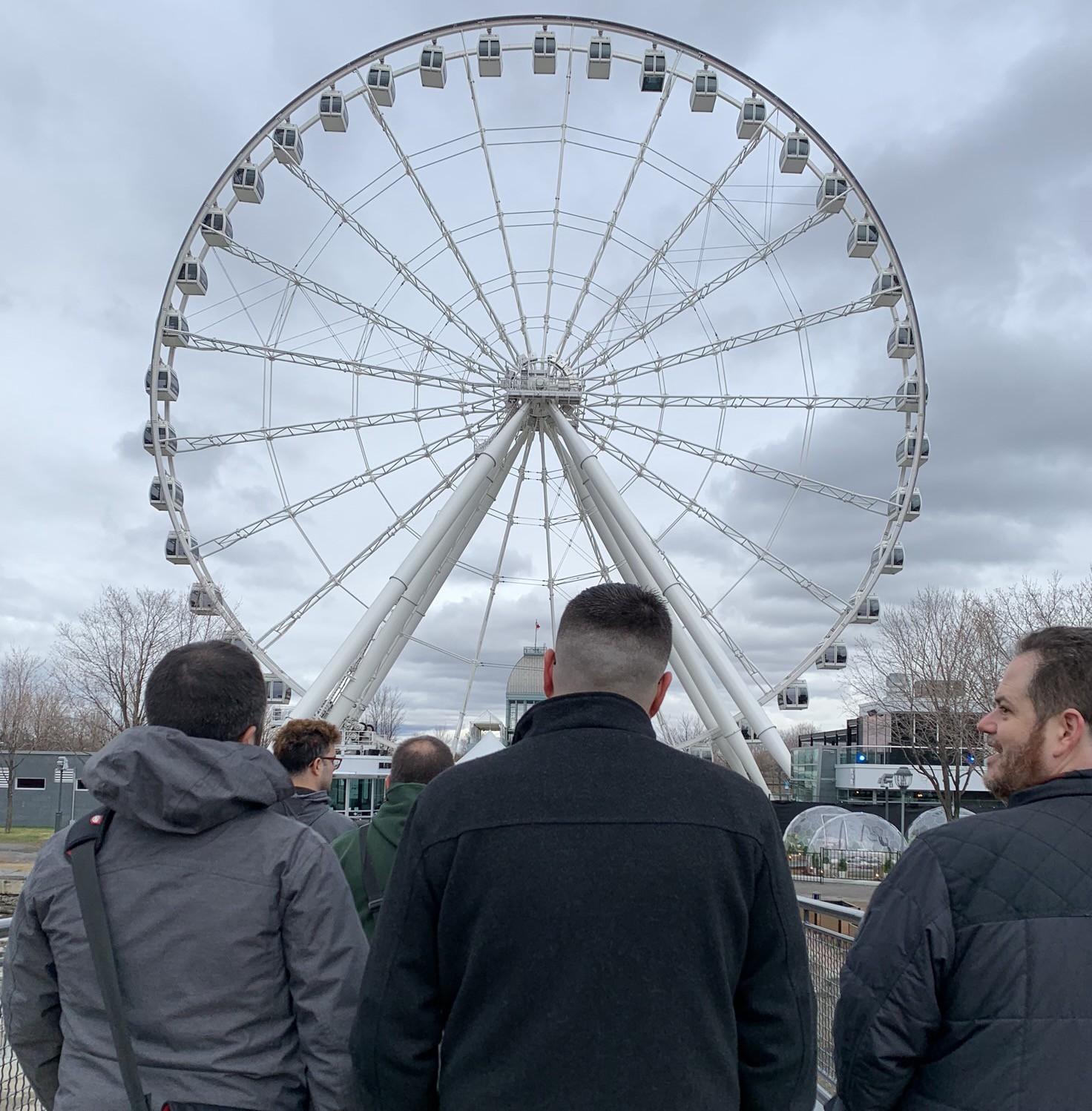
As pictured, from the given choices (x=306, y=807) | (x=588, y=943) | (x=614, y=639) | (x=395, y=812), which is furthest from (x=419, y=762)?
(x=588, y=943)

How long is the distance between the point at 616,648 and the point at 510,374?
22214 mm

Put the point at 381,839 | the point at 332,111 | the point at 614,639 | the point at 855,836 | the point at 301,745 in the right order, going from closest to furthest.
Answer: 1. the point at 614,639
2. the point at 381,839
3. the point at 301,745
4. the point at 332,111
5. the point at 855,836

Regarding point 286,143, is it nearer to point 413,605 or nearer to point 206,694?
point 413,605

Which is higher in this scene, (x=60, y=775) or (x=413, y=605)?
(x=413, y=605)

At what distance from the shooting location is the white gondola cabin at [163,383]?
24266 millimetres

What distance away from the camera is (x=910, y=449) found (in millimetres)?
24938

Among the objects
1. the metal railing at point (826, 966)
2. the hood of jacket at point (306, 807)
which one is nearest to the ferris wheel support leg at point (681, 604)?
the metal railing at point (826, 966)

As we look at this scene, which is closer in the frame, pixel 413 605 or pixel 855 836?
pixel 413 605

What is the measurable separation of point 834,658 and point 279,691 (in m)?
12.3

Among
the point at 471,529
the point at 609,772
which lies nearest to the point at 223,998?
the point at 609,772

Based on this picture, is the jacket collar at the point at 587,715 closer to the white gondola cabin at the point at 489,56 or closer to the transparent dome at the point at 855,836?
the white gondola cabin at the point at 489,56

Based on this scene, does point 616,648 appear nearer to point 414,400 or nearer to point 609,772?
point 609,772

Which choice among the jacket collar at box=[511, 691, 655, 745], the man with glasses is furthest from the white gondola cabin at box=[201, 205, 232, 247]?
the jacket collar at box=[511, 691, 655, 745]

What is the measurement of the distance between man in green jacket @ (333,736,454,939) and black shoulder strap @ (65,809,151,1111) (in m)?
1.20
